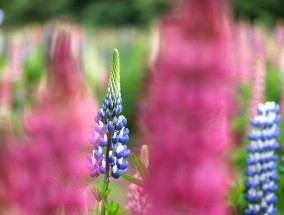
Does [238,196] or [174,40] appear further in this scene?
[238,196]

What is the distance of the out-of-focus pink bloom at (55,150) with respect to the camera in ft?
2.36

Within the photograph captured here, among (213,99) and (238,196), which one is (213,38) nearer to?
(213,99)

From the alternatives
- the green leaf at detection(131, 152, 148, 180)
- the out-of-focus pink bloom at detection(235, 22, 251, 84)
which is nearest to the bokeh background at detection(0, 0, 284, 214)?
the out-of-focus pink bloom at detection(235, 22, 251, 84)

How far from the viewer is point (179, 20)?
0.71 m

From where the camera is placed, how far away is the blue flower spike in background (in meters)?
1.66

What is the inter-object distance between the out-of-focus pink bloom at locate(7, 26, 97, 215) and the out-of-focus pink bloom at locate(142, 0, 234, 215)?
0.27ft

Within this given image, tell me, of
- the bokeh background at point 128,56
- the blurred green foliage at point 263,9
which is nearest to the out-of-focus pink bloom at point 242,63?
the bokeh background at point 128,56

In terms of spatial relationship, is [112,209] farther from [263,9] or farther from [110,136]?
[263,9]

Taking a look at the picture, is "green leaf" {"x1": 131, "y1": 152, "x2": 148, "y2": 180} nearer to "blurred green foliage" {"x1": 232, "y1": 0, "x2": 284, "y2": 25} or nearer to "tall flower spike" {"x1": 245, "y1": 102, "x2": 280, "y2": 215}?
"tall flower spike" {"x1": 245, "y1": 102, "x2": 280, "y2": 215}

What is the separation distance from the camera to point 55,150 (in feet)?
2.37

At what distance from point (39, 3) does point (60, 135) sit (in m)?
29.6

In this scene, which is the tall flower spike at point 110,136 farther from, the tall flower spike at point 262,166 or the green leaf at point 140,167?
the tall flower spike at point 262,166

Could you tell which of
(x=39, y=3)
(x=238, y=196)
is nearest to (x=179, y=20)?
(x=238, y=196)

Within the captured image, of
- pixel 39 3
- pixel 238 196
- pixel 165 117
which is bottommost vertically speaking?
pixel 238 196
